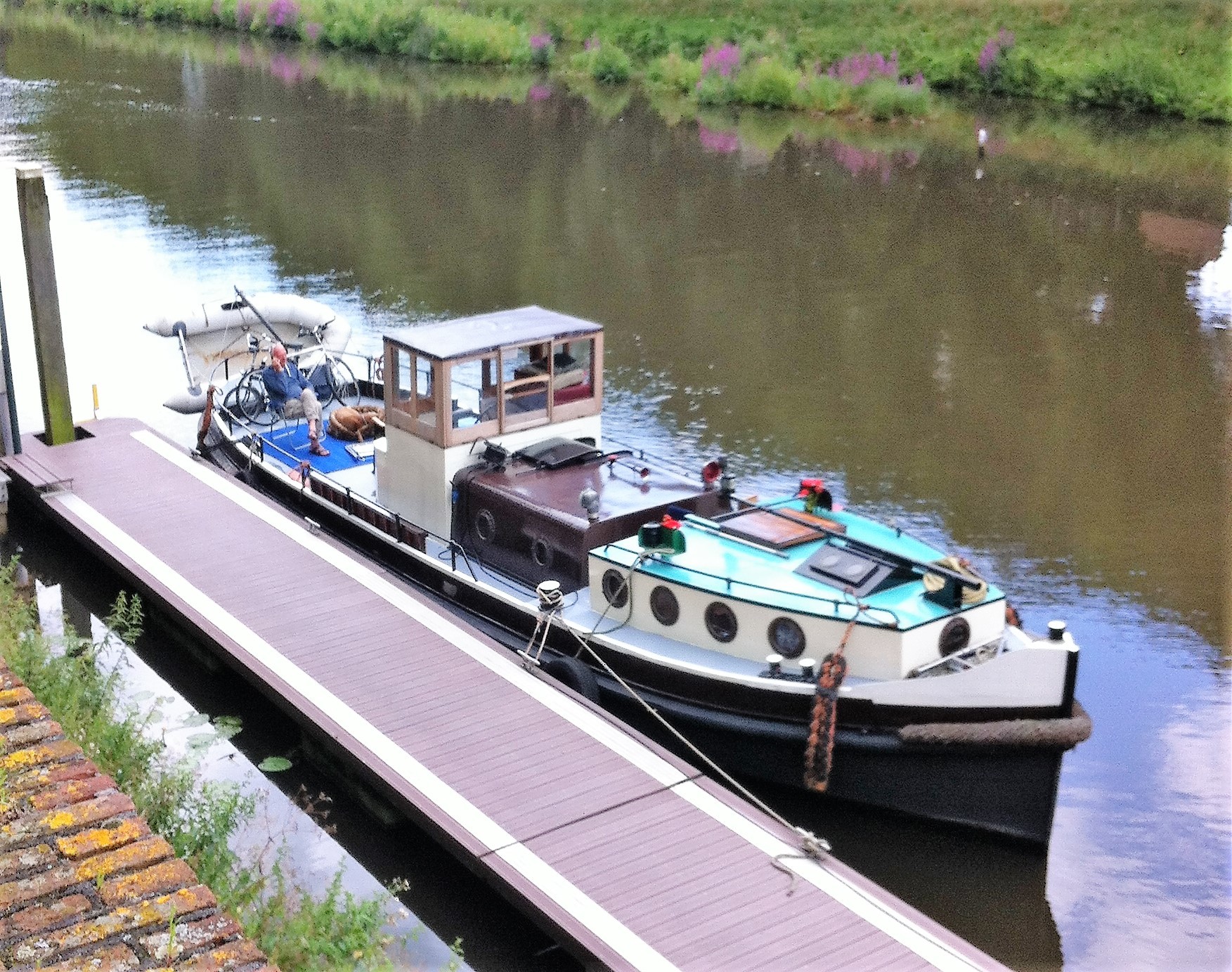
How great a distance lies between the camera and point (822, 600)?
11.3 meters

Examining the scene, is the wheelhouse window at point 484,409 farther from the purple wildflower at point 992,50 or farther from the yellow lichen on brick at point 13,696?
the purple wildflower at point 992,50

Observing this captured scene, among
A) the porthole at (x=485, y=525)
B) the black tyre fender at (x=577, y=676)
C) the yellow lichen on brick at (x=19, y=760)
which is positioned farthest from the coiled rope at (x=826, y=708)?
the yellow lichen on brick at (x=19, y=760)

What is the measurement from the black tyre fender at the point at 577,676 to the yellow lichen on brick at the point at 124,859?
5763 millimetres

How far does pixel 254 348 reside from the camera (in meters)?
19.1

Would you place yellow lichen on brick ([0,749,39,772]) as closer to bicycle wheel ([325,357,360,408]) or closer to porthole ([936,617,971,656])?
porthole ([936,617,971,656])

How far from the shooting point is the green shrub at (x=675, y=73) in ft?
166

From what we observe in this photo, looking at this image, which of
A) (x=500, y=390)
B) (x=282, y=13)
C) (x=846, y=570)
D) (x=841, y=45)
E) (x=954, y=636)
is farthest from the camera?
(x=282, y=13)

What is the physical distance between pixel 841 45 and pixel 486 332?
41.2 metres

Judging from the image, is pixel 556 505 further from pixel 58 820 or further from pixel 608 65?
pixel 608 65

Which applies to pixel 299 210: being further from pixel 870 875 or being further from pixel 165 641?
pixel 870 875

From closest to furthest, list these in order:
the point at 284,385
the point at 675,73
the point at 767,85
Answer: the point at 284,385 < the point at 767,85 < the point at 675,73

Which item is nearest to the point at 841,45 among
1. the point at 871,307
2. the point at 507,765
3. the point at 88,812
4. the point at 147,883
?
the point at 871,307

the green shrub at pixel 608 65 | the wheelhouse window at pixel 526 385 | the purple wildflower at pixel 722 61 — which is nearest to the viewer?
the wheelhouse window at pixel 526 385

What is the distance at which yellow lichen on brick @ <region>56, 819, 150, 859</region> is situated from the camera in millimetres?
6492
